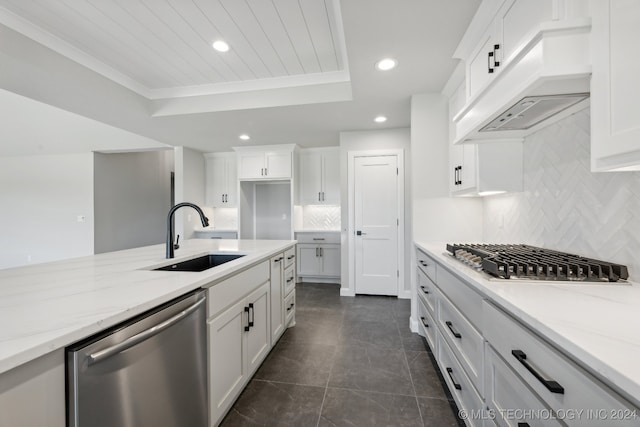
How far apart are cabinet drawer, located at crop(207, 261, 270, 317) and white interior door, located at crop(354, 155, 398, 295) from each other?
2.03 meters

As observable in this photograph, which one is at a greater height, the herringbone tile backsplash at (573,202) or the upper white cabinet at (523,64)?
the upper white cabinet at (523,64)

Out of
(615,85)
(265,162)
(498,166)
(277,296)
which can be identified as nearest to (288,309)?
(277,296)

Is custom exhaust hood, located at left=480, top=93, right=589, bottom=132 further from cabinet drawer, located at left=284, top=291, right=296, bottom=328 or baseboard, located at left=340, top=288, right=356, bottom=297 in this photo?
baseboard, located at left=340, top=288, right=356, bottom=297

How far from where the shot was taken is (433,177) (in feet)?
8.98

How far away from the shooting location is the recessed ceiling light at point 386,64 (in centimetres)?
211

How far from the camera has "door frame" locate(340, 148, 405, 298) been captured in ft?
12.1

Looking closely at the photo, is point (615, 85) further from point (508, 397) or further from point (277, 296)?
point (277, 296)

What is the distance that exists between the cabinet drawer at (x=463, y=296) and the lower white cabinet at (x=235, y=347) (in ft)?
4.22

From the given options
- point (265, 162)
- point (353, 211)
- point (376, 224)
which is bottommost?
point (376, 224)

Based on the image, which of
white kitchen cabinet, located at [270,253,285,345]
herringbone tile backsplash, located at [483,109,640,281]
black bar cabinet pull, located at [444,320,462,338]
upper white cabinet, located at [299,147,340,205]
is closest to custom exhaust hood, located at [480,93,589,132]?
herringbone tile backsplash, located at [483,109,640,281]

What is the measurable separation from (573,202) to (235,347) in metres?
2.14

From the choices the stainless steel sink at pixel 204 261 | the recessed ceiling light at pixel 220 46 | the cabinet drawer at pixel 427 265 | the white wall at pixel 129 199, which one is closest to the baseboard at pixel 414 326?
the cabinet drawer at pixel 427 265

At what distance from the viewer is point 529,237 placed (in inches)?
74.4

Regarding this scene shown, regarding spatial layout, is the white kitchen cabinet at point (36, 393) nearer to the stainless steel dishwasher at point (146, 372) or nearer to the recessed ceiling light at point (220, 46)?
the stainless steel dishwasher at point (146, 372)
